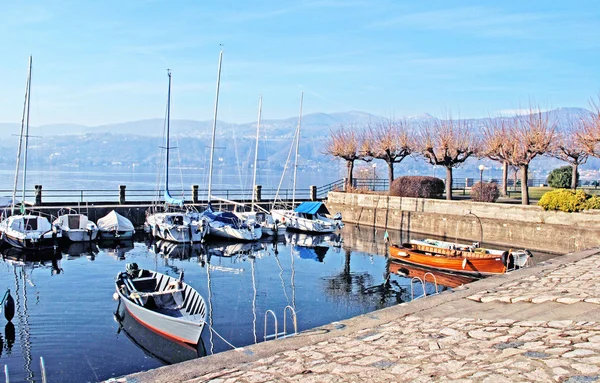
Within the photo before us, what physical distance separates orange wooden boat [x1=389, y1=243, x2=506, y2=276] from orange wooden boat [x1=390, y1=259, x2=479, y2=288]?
23 centimetres

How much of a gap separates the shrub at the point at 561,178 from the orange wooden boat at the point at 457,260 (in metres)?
30.5

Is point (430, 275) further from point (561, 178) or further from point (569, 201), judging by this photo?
point (561, 178)

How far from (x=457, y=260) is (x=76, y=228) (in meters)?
20.9

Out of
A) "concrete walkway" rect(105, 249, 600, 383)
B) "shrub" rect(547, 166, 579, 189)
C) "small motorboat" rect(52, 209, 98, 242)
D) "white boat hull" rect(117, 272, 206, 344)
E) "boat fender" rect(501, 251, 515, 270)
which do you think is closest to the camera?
"concrete walkway" rect(105, 249, 600, 383)

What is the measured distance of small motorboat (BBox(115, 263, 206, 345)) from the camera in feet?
44.1

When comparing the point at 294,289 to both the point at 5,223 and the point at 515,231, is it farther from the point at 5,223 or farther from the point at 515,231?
the point at 5,223

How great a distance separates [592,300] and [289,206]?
34952 millimetres

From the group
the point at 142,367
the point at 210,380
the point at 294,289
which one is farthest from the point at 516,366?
the point at 294,289

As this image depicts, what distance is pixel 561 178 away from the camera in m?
50.3

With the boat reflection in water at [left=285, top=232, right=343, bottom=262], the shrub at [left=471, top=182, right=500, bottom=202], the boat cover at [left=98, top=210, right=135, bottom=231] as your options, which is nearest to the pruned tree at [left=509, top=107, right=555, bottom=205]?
the shrub at [left=471, top=182, right=500, bottom=202]

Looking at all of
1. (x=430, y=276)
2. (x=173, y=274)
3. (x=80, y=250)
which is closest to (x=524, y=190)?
(x=430, y=276)

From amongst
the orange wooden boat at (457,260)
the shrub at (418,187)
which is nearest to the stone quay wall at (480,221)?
the shrub at (418,187)

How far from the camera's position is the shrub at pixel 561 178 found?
50.1m

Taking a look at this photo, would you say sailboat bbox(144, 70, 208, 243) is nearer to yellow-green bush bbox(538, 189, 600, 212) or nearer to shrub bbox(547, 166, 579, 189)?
yellow-green bush bbox(538, 189, 600, 212)
